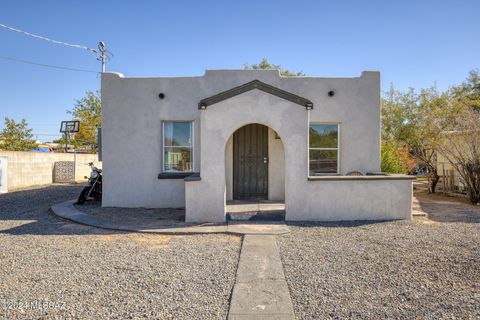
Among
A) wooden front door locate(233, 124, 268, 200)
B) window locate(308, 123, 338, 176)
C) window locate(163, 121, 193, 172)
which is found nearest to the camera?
window locate(163, 121, 193, 172)

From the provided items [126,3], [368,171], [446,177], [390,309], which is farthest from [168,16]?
[446,177]

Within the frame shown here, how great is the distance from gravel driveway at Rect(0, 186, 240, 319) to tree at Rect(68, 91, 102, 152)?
22756 millimetres

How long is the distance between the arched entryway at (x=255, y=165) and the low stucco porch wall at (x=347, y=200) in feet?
8.08

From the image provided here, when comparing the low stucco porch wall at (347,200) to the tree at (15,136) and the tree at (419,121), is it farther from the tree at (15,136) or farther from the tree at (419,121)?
the tree at (15,136)

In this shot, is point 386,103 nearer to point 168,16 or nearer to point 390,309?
point 168,16

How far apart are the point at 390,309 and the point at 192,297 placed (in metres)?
2.26

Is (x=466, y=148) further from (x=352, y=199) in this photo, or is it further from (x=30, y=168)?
(x=30, y=168)

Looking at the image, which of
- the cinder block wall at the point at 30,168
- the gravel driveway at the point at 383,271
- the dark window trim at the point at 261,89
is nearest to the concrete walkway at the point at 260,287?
the gravel driveway at the point at 383,271

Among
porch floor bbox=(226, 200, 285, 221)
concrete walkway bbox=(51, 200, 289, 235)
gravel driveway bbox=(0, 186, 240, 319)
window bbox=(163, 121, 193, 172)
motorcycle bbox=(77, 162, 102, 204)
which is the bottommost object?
gravel driveway bbox=(0, 186, 240, 319)

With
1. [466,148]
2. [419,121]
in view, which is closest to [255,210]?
[466,148]

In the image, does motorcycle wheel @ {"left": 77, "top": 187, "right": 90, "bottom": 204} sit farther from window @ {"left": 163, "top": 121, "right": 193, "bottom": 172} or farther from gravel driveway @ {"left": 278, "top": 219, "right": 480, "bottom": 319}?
gravel driveway @ {"left": 278, "top": 219, "right": 480, "bottom": 319}

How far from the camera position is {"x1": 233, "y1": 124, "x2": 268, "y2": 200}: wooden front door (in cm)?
1036

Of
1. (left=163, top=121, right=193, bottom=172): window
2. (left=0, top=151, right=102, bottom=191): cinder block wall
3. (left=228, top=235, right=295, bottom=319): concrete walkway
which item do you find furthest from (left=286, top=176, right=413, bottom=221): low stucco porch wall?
(left=0, top=151, right=102, bottom=191): cinder block wall

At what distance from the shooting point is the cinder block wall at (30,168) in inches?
600
